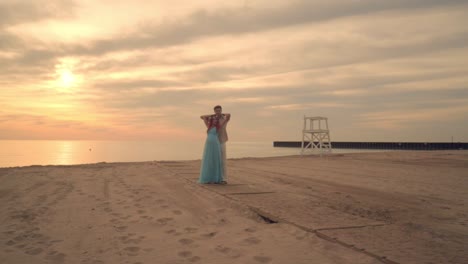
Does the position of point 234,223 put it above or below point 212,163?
below

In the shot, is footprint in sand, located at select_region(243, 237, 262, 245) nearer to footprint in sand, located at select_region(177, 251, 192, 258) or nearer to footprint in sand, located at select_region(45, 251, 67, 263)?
footprint in sand, located at select_region(177, 251, 192, 258)

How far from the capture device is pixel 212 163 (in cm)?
957

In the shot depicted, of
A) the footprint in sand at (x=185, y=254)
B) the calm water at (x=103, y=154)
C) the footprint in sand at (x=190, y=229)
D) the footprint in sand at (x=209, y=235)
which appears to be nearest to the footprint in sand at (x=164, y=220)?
the footprint in sand at (x=190, y=229)

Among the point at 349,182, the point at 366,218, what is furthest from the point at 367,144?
the point at 366,218

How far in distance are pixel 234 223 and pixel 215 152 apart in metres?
4.40

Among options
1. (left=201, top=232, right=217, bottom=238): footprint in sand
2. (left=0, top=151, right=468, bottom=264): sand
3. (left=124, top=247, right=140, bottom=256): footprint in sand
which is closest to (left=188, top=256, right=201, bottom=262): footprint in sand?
(left=0, top=151, right=468, bottom=264): sand

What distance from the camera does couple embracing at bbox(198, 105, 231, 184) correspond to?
376 inches

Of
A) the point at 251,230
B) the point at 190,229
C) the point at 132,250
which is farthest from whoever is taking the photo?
the point at 190,229

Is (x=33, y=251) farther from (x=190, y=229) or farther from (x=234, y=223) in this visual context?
(x=234, y=223)

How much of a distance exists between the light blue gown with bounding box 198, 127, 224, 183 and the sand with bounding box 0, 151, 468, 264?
0.52 meters

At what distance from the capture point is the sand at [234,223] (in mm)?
3959

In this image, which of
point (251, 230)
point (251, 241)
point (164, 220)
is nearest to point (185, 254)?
point (251, 241)

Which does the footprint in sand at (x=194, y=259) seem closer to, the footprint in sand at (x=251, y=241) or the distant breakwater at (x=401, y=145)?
the footprint in sand at (x=251, y=241)

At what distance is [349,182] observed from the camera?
9.73 metres
